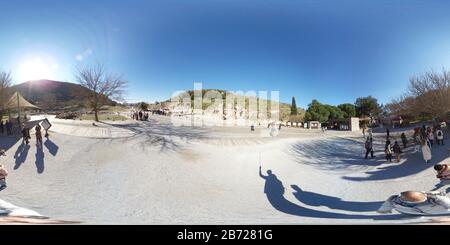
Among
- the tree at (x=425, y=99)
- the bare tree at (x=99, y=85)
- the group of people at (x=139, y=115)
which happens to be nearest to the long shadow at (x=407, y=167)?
the tree at (x=425, y=99)

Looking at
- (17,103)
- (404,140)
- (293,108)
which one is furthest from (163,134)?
(404,140)

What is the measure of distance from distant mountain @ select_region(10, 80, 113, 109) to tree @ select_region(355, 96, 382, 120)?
208 centimetres

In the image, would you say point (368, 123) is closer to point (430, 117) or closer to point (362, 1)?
point (430, 117)

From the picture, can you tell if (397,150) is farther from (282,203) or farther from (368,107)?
(282,203)

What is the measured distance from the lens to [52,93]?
216 centimetres

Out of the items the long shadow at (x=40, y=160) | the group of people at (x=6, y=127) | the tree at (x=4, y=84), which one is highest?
the tree at (x=4, y=84)

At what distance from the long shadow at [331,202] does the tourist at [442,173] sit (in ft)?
1.68

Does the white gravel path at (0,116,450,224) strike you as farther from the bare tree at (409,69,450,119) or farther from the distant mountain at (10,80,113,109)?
the bare tree at (409,69,450,119)

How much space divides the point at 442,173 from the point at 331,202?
0.90 metres

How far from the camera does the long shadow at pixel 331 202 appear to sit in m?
2.18

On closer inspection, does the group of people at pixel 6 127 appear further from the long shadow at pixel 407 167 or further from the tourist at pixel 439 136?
the tourist at pixel 439 136

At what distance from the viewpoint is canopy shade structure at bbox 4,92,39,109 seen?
2.20 metres
